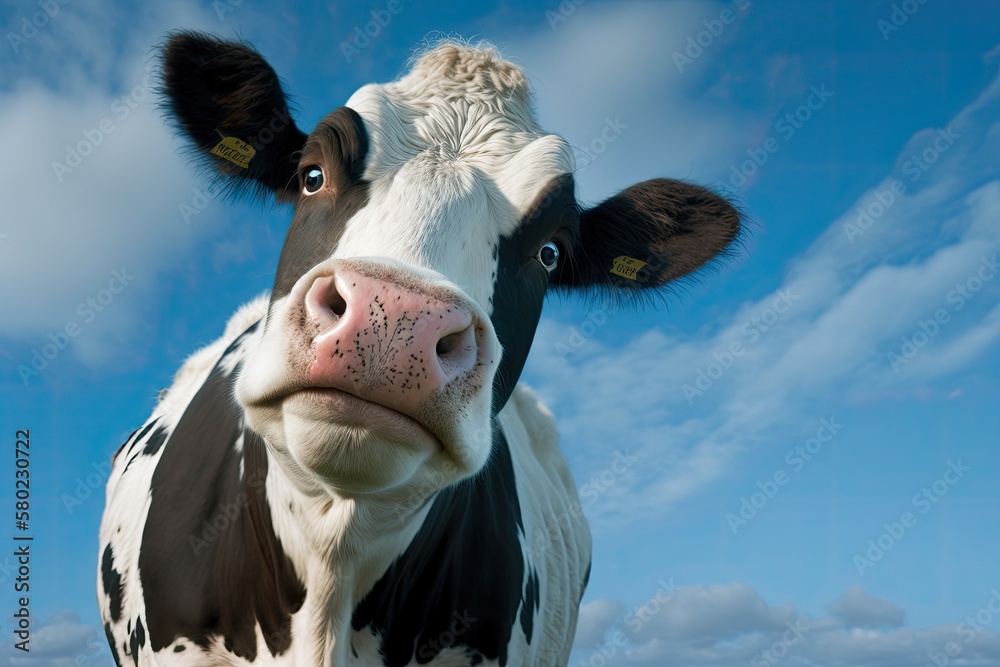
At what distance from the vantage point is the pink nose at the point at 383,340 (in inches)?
89.0

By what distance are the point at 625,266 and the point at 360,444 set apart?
2.95 m

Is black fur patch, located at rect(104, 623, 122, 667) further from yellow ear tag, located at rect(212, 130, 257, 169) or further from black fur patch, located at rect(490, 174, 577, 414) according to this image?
black fur patch, located at rect(490, 174, 577, 414)

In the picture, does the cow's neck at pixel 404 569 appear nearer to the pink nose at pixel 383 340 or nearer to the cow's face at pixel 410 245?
the cow's face at pixel 410 245

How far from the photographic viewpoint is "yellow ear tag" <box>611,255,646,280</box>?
16.4 feet

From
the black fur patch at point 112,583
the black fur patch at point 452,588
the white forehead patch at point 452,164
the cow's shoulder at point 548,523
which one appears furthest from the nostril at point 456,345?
the black fur patch at point 112,583

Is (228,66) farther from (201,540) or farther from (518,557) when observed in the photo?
(518,557)

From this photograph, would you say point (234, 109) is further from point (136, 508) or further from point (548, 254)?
point (136, 508)

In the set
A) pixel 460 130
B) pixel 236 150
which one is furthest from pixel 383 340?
pixel 236 150

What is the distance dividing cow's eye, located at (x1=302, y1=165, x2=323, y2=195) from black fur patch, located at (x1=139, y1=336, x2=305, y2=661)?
1.09 metres

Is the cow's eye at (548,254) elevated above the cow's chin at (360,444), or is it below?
above

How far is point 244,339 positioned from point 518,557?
1912mm

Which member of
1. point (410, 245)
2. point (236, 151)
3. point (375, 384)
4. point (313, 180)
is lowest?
point (375, 384)

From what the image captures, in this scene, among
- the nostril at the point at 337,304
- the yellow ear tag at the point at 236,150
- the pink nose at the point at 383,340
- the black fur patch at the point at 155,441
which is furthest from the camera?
the black fur patch at the point at 155,441

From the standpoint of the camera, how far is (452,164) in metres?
3.38
